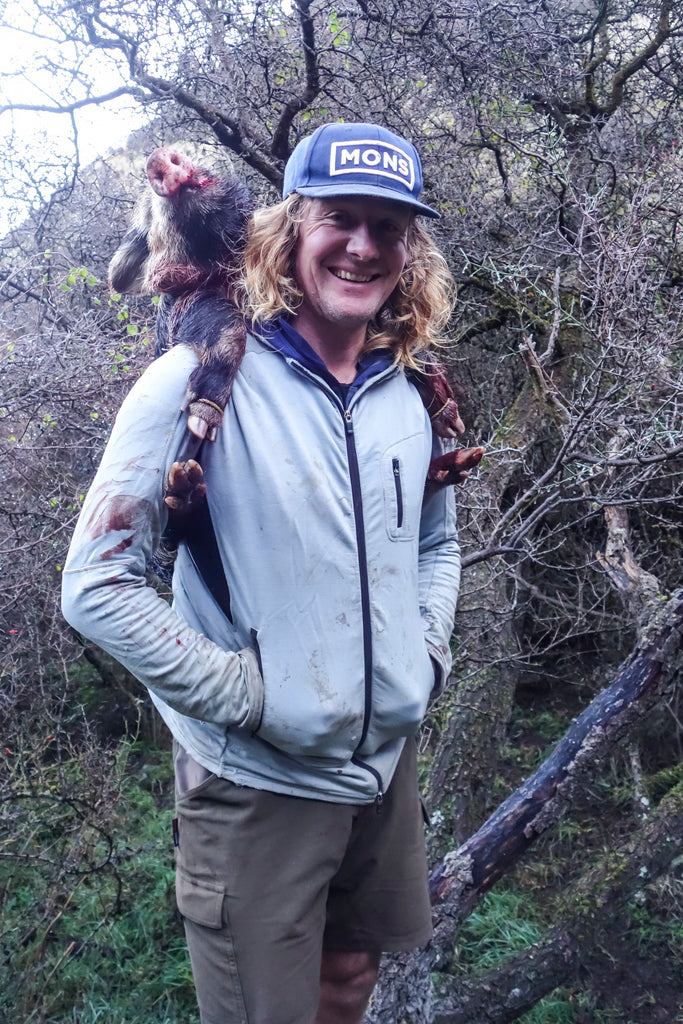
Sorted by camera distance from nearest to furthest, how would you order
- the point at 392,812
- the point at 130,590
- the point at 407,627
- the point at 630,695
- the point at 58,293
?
the point at 130,590
the point at 407,627
the point at 392,812
the point at 630,695
the point at 58,293

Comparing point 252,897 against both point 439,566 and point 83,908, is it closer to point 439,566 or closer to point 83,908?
point 439,566

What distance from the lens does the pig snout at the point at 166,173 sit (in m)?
1.80

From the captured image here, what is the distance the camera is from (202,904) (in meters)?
1.65

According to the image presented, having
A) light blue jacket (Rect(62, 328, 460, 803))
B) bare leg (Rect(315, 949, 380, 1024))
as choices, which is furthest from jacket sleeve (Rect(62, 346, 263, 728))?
bare leg (Rect(315, 949, 380, 1024))

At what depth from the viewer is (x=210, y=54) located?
4.30m

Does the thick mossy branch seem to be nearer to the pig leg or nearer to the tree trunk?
the tree trunk

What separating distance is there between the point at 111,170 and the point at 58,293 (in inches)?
65.8

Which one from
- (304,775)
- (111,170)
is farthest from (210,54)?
(304,775)

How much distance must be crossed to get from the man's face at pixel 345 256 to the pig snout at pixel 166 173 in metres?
0.31

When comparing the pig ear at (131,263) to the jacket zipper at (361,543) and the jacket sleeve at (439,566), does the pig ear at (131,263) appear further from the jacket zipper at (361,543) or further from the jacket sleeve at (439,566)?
the jacket sleeve at (439,566)

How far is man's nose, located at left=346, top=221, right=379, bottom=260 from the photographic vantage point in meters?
1.73

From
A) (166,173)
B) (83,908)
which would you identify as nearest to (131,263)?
(166,173)

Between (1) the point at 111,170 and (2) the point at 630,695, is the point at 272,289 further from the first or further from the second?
(1) the point at 111,170

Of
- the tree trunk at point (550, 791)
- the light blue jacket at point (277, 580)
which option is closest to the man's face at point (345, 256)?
the light blue jacket at point (277, 580)
